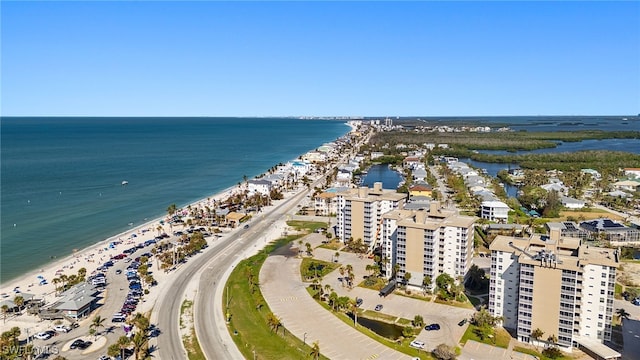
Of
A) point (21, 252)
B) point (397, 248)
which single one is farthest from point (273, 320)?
point (21, 252)

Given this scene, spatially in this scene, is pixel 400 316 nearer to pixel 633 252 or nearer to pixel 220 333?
pixel 220 333

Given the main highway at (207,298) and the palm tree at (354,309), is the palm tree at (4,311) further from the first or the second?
the palm tree at (354,309)

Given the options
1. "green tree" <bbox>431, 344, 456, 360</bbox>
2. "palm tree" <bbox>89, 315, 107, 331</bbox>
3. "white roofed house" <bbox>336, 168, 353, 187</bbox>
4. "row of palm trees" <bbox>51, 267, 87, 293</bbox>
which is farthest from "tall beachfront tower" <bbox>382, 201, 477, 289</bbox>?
"white roofed house" <bbox>336, 168, 353, 187</bbox>

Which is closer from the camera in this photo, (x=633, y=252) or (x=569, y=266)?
(x=569, y=266)

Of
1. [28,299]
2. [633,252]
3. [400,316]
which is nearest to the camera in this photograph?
[400,316]

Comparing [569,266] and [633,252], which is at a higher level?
[569,266]

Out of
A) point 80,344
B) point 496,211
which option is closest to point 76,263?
point 80,344

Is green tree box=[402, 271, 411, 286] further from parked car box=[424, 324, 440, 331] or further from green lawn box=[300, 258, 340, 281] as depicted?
green lawn box=[300, 258, 340, 281]
